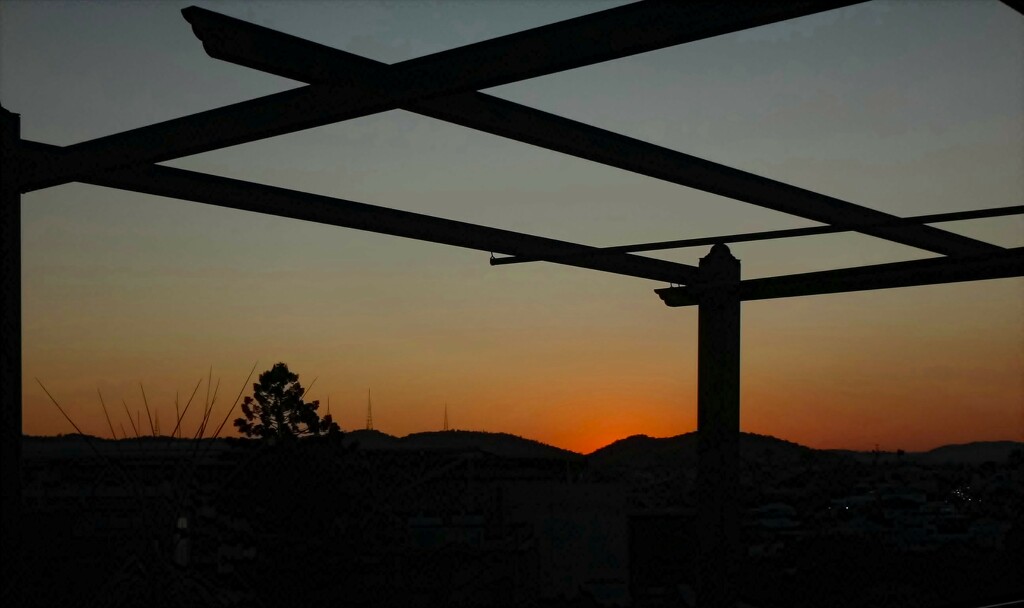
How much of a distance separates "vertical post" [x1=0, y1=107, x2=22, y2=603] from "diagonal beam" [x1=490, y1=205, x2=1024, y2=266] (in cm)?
257

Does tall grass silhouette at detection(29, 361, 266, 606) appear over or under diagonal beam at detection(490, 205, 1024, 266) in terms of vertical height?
under

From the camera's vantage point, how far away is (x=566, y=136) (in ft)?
16.1

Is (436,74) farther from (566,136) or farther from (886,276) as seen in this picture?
(886,276)

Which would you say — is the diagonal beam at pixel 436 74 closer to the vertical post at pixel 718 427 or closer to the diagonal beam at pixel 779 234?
the diagonal beam at pixel 779 234

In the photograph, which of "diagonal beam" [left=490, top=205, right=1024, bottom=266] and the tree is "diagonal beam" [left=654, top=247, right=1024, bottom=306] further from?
the tree

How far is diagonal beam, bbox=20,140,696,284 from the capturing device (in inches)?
209

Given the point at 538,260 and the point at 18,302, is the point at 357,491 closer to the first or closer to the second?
the point at 538,260

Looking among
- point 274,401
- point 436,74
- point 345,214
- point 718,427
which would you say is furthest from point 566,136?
point 274,401

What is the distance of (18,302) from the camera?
5.15 m

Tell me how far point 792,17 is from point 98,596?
3500mm

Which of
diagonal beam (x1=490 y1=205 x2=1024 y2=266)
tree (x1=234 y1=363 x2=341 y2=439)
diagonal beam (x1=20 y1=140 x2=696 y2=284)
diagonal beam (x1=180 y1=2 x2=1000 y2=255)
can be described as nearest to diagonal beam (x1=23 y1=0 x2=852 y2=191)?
diagonal beam (x1=180 y1=2 x2=1000 y2=255)

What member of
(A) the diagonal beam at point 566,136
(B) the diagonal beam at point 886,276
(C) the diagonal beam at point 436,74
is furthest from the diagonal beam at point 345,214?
(A) the diagonal beam at point 566,136

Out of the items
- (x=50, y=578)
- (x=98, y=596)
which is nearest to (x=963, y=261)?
(x=98, y=596)

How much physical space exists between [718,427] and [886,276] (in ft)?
3.83
